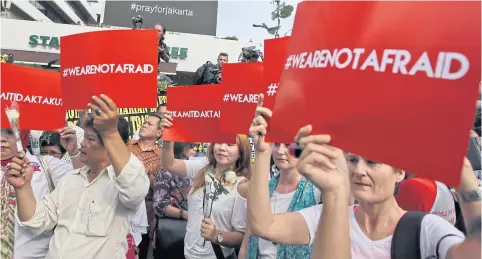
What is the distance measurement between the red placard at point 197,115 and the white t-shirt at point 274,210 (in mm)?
874

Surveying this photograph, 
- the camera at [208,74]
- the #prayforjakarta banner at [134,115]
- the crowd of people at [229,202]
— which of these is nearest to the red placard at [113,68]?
the crowd of people at [229,202]

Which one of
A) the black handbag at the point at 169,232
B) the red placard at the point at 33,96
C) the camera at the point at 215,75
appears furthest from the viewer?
the camera at the point at 215,75

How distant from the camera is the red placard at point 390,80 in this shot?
124 cm

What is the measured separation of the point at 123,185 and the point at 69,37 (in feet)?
3.05

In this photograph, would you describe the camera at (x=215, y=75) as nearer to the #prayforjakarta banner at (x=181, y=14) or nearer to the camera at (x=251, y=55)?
the camera at (x=251, y=55)

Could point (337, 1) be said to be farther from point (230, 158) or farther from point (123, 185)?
point (230, 158)

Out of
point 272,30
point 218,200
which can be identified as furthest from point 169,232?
point 272,30

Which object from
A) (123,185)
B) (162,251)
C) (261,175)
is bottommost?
(162,251)

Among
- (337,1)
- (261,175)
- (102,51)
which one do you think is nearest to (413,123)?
(337,1)

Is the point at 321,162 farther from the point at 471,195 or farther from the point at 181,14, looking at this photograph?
the point at 181,14

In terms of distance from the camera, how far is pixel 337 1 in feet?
5.08

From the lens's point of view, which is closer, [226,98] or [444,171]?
[444,171]

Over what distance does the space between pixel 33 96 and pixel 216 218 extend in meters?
1.45

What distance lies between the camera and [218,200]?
342 cm
